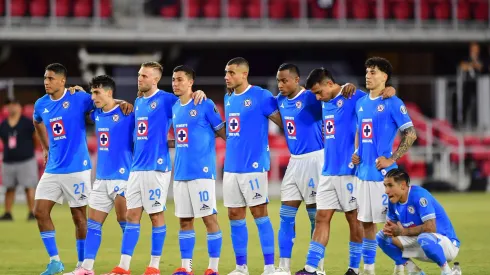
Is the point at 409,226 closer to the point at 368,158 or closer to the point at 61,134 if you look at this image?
the point at 368,158

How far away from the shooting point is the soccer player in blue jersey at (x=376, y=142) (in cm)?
1073

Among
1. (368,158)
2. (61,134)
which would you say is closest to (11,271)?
(61,134)

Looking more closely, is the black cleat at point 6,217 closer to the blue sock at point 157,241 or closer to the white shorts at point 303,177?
the blue sock at point 157,241

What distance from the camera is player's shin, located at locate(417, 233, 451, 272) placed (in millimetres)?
10219

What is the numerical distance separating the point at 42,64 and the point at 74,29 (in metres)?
3.82

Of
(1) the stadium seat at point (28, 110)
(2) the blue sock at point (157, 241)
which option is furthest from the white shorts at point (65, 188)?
(1) the stadium seat at point (28, 110)

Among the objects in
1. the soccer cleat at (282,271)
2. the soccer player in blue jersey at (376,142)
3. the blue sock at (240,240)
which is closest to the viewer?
the soccer player in blue jersey at (376,142)

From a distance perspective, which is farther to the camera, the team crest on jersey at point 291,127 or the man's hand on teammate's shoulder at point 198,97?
the team crest on jersey at point 291,127

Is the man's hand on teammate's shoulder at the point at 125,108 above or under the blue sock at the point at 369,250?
above

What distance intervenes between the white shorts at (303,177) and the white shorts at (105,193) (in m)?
1.79

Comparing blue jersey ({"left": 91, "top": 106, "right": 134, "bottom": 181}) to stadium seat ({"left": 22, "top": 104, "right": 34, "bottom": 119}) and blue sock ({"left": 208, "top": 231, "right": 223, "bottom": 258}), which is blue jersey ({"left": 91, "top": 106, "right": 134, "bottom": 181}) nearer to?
blue sock ({"left": 208, "top": 231, "right": 223, "bottom": 258})

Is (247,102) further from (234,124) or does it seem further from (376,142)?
(376,142)

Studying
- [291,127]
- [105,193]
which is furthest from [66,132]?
[291,127]

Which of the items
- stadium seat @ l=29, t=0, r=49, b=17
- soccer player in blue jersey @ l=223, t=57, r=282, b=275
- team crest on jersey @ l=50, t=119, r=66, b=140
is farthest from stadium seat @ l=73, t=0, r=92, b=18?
soccer player in blue jersey @ l=223, t=57, r=282, b=275
